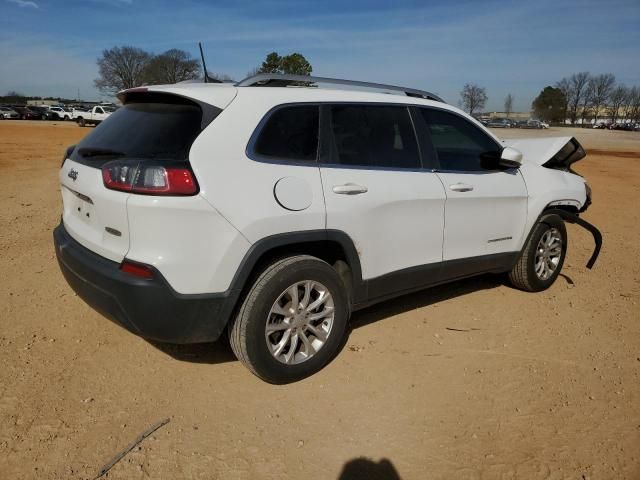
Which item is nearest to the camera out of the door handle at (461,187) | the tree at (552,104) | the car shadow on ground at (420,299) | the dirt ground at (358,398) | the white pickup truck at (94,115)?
the dirt ground at (358,398)

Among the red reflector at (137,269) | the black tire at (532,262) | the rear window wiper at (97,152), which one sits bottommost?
the black tire at (532,262)

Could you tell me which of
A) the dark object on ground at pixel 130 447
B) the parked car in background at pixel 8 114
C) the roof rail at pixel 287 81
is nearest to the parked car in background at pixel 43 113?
the parked car in background at pixel 8 114

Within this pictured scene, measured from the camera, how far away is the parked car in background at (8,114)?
48125 mm

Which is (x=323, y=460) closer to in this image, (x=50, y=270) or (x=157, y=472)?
(x=157, y=472)

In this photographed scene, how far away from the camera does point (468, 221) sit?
3920mm

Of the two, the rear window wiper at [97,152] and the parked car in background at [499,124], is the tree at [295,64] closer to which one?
the parked car in background at [499,124]

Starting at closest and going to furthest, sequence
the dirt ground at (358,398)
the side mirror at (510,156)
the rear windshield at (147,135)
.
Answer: the dirt ground at (358,398) → the rear windshield at (147,135) → the side mirror at (510,156)

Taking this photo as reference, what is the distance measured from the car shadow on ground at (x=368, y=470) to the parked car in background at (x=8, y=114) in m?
56.3

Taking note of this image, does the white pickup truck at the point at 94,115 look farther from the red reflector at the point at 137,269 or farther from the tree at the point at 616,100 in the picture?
the tree at the point at 616,100

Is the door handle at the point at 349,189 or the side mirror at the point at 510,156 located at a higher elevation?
the side mirror at the point at 510,156

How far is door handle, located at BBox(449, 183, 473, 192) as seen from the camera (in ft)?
12.3

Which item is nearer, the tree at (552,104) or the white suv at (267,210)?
the white suv at (267,210)

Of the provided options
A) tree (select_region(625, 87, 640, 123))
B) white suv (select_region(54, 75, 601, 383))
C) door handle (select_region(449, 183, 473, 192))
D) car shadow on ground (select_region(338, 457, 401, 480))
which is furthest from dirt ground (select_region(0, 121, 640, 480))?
tree (select_region(625, 87, 640, 123))

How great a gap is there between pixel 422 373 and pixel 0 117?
56.7 metres
